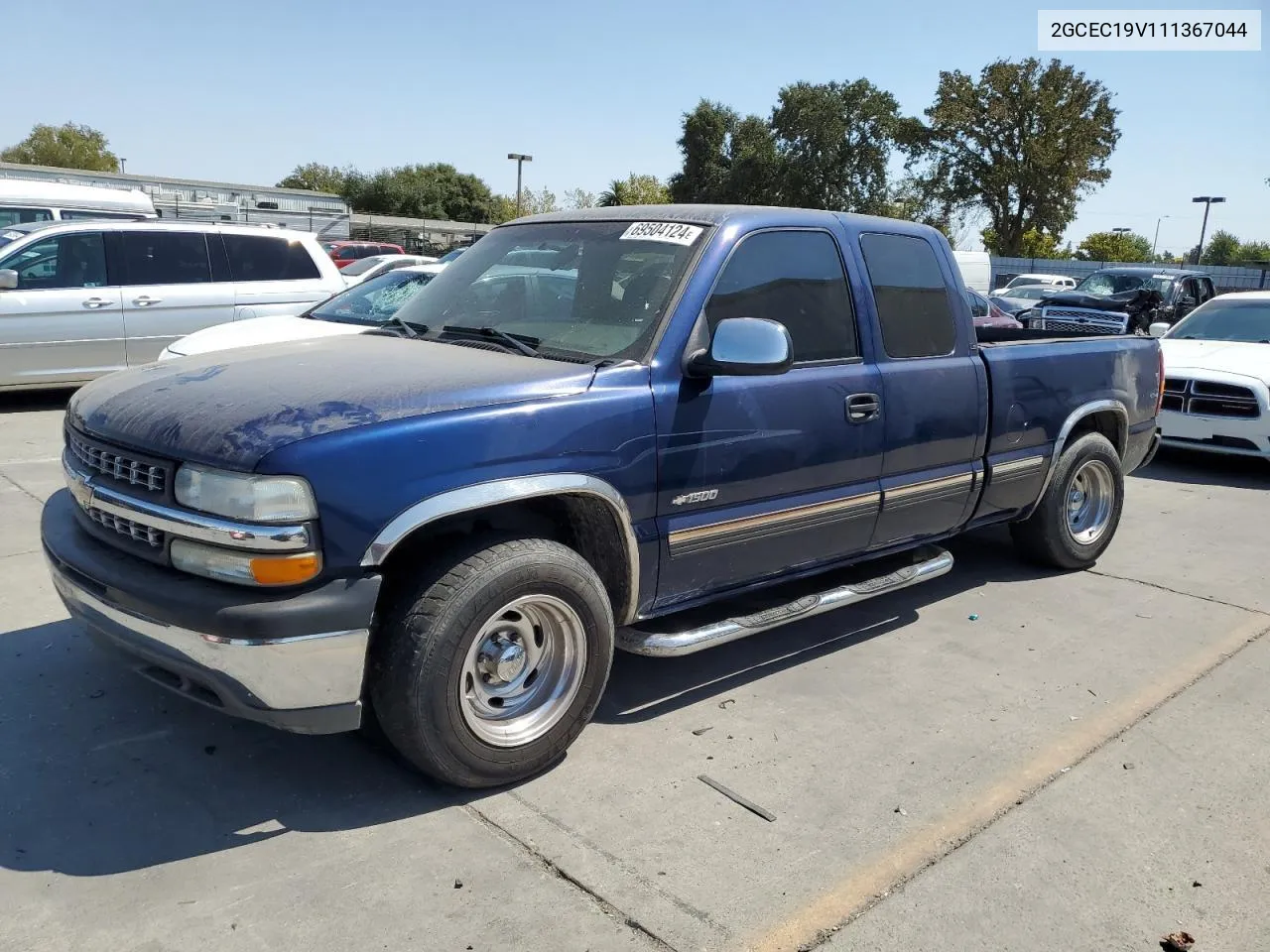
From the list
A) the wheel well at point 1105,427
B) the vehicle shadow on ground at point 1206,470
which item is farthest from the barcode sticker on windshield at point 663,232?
the vehicle shadow on ground at point 1206,470

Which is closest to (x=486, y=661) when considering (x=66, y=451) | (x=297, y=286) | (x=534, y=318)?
(x=534, y=318)

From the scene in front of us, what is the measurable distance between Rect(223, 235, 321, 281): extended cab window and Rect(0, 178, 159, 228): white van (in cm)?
459

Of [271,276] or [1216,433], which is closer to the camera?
[1216,433]

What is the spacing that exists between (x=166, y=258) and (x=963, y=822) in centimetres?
956

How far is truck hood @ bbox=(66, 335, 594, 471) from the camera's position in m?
2.83

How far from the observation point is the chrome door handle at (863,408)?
4.06 meters

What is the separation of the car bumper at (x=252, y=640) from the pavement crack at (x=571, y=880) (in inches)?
20.5

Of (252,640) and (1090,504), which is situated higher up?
(252,640)

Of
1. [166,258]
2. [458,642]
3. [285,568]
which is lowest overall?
[458,642]

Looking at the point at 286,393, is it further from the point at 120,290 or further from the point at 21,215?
the point at 21,215

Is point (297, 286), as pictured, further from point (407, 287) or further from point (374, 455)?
point (374, 455)

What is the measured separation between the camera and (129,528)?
3021mm

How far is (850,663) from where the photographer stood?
440 cm

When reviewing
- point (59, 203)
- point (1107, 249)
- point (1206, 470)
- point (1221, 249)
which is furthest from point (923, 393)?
point (1221, 249)
